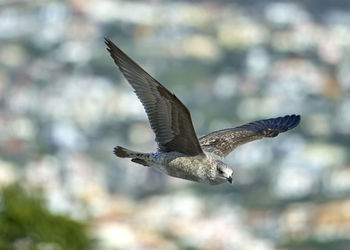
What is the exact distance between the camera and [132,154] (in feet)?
21.3

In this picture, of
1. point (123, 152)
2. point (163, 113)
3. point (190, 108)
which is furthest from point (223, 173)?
point (190, 108)

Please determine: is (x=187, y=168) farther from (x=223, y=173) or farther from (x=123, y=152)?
(x=123, y=152)

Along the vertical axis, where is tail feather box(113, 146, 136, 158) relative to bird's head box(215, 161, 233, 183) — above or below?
above

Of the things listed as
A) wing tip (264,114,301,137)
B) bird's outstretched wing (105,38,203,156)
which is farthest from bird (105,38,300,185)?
wing tip (264,114,301,137)

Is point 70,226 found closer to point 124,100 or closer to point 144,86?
point 144,86

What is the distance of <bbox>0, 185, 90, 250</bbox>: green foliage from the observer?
27203 mm

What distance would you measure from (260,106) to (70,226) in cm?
7636

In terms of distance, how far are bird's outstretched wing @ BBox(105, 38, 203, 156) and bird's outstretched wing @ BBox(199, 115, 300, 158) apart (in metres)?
0.59

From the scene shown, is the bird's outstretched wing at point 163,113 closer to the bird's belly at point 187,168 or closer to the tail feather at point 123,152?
the bird's belly at point 187,168

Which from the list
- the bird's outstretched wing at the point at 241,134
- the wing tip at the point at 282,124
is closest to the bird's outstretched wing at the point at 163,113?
the bird's outstretched wing at the point at 241,134

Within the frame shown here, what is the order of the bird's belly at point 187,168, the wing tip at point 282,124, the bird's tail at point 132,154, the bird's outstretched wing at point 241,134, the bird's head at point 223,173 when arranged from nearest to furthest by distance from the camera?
the bird's head at point 223,173 → the bird's belly at point 187,168 → the bird's tail at point 132,154 → the bird's outstretched wing at point 241,134 → the wing tip at point 282,124

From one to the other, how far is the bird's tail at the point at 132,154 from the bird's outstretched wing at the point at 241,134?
1.89 ft

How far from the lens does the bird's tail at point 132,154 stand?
641 cm

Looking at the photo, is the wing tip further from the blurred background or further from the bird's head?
the blurred background
